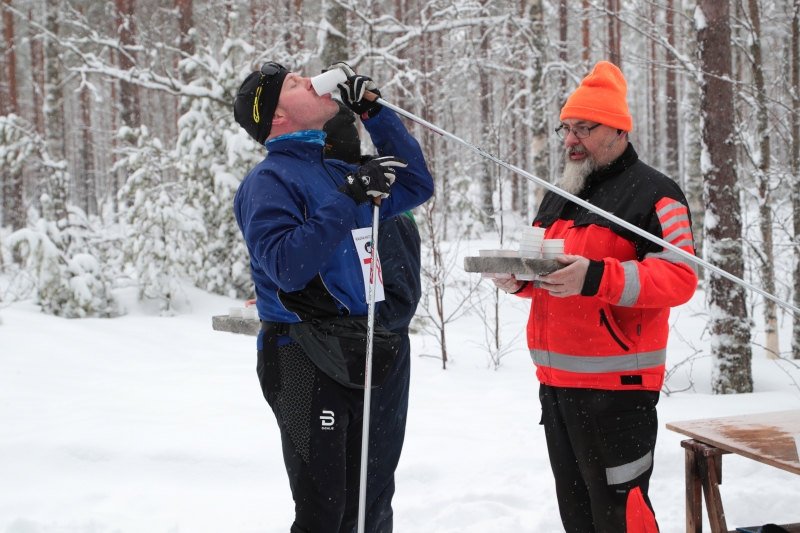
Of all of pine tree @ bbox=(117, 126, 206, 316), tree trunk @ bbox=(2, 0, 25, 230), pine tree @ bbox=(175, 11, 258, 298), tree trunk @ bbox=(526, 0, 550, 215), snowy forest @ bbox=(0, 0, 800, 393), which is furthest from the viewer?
tree trunk @ bbox=(2, 0, 25, 230)

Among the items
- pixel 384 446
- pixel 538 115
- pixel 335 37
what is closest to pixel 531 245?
pixel 384 446

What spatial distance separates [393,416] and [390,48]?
23.8ft

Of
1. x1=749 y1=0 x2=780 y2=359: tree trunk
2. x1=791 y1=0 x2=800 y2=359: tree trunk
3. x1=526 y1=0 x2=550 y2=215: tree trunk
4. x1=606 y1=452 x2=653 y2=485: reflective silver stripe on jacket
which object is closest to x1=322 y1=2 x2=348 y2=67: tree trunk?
x1=526 y1=0 x2=550 y2=215: tree trunk

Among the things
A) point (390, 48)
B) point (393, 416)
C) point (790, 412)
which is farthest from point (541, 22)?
point (393, 416)

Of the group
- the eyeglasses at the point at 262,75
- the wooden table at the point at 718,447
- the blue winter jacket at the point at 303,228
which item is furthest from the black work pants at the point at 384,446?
the wooden table at the point at 718,447

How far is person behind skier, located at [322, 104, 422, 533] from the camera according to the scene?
7.89 feet

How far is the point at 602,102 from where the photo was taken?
2330 millimetres

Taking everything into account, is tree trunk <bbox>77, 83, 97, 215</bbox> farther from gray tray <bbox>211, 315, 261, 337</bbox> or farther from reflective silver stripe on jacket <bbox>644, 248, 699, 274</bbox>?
reflective silver stripe on jacket <bbox>644, 248, 699, 274</bbox>

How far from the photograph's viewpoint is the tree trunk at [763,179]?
623 centimetres

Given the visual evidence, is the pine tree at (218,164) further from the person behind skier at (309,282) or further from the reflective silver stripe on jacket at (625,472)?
the reflective silver stripe on jacket at (625,472)

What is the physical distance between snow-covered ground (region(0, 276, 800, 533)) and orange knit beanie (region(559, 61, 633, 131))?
2.02 m

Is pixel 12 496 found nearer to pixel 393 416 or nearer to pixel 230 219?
pixel 393 416

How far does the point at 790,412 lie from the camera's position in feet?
10.1

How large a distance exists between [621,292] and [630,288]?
3 centimetres
